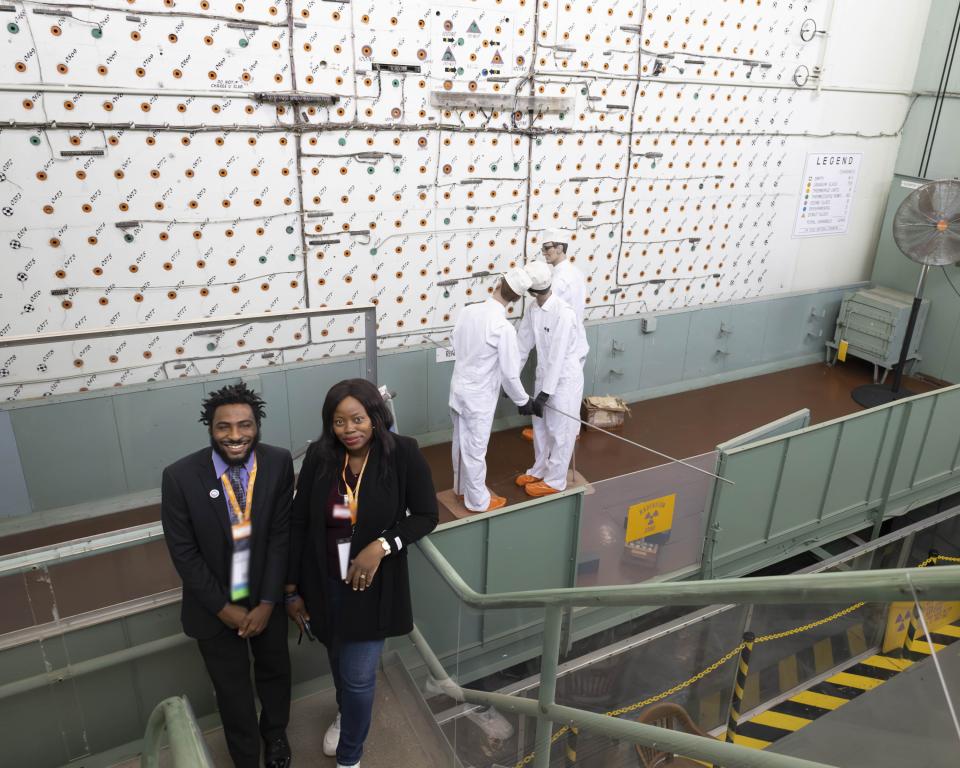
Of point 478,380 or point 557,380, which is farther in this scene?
point 557,380

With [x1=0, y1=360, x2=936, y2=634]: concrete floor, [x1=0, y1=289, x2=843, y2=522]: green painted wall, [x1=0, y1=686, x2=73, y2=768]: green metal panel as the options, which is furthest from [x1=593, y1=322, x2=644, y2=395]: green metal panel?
[x1=0, y1=686, x2=73, y2=768]: green metal panel

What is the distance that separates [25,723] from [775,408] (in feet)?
20.9

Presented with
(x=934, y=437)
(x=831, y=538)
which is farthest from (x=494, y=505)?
(x=934, y=437)

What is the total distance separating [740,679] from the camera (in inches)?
137

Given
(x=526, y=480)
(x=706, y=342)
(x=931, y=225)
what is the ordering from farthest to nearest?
1. (x=706, y=342)
2. (x=931, y=225)
3. (x=526, y=480)

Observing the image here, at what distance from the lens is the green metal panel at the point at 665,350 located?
6.93 meters

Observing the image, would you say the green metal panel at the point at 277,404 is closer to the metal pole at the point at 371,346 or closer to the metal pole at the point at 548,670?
the metal pole at the point at 371,346

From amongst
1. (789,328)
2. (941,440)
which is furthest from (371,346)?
(789,328)

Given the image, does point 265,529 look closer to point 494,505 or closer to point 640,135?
point 494,505

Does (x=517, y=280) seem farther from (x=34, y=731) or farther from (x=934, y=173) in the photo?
(x=934, y=173)

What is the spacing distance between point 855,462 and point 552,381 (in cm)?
215

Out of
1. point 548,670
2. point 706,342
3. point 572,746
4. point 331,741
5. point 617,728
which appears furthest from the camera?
point 706,342

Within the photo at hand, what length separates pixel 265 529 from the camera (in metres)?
2.40

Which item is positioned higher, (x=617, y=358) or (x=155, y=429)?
(x=155, y=429)
